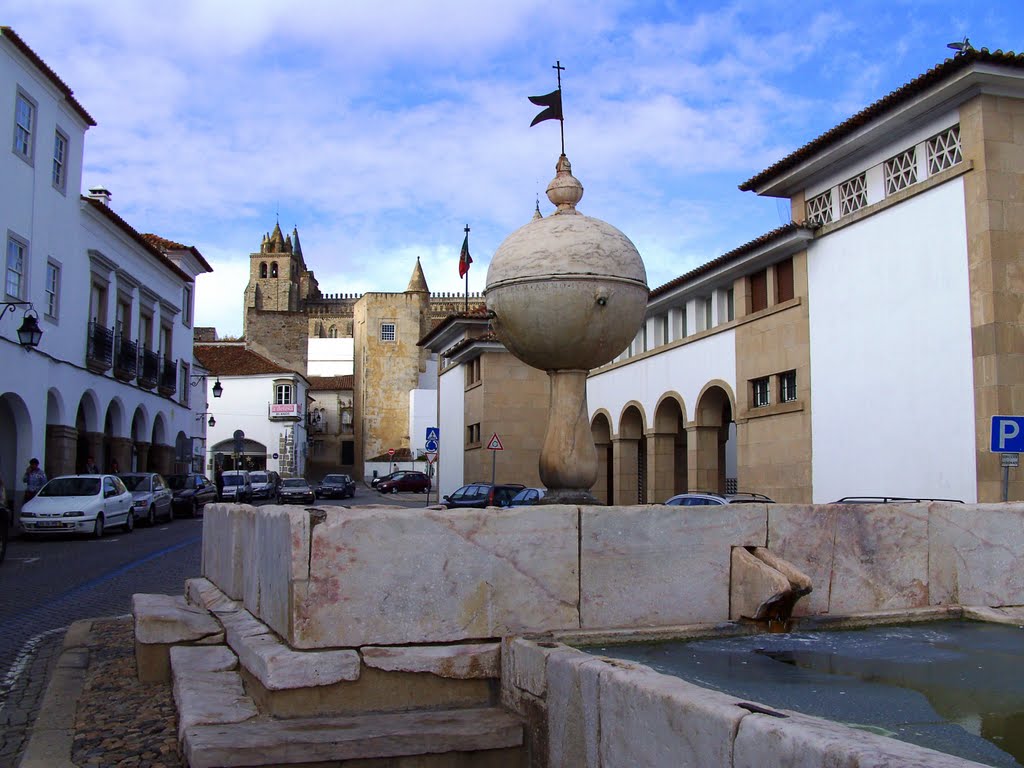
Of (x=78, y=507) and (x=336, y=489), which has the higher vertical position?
(x=336, y=489)

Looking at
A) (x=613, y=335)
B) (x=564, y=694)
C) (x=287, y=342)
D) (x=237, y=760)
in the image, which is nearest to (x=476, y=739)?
(x=564, y=694)

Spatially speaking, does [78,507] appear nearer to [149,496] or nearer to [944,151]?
[149,496]

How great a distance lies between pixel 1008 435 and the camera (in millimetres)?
12672

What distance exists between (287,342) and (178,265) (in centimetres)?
4613

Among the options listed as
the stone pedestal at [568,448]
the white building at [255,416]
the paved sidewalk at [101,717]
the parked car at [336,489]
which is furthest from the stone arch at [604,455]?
the white building at [255,416]

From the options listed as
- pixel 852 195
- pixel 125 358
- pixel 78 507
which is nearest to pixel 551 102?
pixel 852 195

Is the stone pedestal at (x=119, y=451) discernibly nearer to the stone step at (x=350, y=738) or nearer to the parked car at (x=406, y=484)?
the parked car at (x=406, y=484)

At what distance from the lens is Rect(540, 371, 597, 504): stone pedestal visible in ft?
22.8

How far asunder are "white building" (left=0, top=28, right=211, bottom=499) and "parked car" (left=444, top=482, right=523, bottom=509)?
10861 mm

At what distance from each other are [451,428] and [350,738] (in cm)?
3652

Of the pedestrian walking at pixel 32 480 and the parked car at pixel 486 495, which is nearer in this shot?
the parked car at pixel 486 495

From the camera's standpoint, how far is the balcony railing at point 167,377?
3672 cm

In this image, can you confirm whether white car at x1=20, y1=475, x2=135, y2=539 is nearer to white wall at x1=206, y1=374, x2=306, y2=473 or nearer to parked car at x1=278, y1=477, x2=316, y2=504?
parked car at x1=278, y1=477, x2=316, y2=504

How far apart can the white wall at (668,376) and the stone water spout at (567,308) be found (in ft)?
55.2
